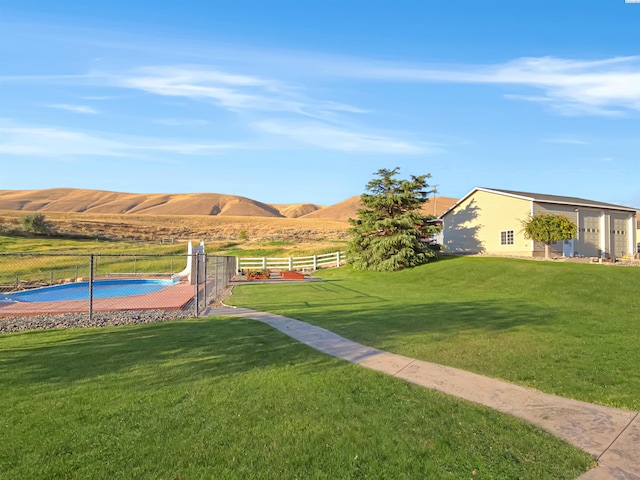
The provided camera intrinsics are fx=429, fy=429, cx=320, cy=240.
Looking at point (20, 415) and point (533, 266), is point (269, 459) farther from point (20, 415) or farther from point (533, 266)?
point (533, 266)

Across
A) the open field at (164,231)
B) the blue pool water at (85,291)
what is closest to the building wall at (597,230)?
the blue pool water at (85,291)

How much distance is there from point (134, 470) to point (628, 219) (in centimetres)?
4140

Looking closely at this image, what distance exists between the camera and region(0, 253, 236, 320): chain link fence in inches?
518

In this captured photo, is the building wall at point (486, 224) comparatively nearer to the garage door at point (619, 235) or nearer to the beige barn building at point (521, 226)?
the beige barn building at point (521, 226)

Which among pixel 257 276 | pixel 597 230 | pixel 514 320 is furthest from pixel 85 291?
pixel 597 230

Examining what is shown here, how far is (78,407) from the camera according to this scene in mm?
4922

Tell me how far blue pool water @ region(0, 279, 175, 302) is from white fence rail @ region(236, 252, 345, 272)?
27.6 ft

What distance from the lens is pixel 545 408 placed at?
4.95 m

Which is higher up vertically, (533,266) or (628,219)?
(628,219)

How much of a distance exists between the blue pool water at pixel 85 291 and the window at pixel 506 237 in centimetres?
2321

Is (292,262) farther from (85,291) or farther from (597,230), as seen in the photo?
(597,230)

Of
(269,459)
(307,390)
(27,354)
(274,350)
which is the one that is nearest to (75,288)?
(27,354)

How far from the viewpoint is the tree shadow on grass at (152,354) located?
6.24 m

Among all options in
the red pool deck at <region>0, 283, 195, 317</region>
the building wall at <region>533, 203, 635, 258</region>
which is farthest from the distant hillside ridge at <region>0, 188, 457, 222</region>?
Result: the red pool deck at <region>0, 283, 195, 317</region>
